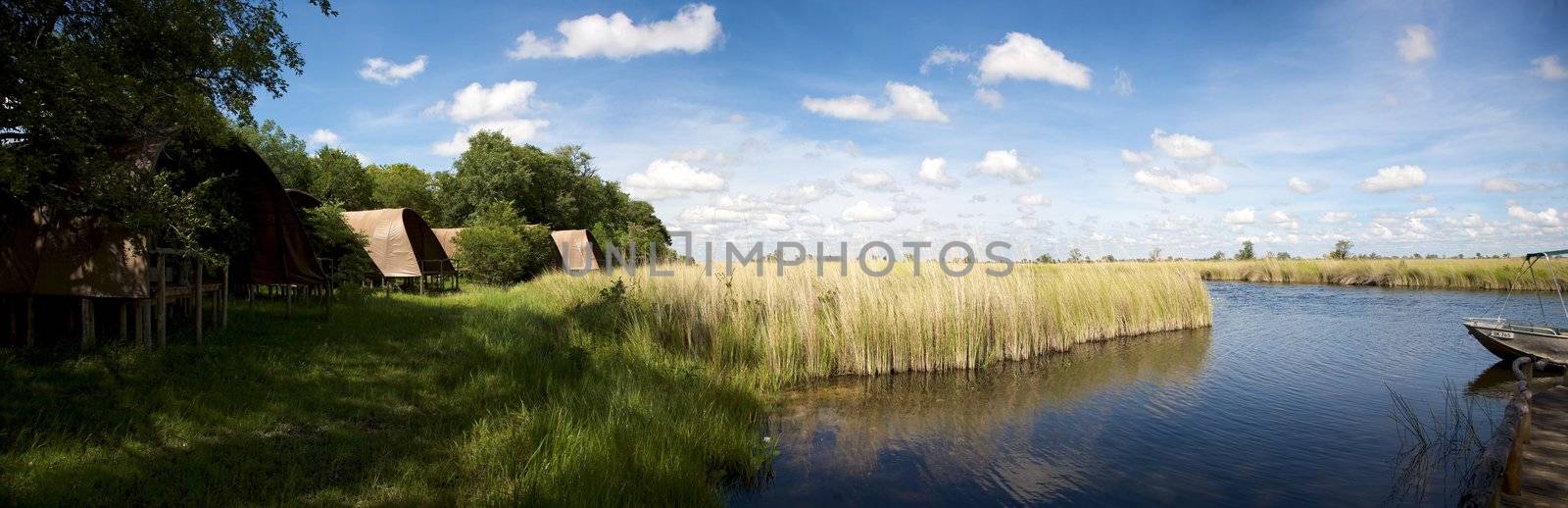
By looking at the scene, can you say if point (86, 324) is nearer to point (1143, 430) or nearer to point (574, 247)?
point (1143, 430)

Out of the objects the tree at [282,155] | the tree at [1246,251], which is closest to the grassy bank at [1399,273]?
the tree at [1246,251]

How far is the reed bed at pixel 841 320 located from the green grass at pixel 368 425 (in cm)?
104

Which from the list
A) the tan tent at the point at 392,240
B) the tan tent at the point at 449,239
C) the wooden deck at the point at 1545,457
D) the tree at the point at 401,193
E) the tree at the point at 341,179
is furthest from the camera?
the tree at the point at 401,193

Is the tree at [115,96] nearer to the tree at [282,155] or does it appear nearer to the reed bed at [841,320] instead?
the reed bed at [841,320]

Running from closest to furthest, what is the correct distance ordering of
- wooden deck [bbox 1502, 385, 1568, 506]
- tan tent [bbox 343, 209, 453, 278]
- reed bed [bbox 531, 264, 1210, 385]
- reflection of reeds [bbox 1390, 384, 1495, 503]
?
wooden deck [bbox 1502, 385, 1568, 506] → reflection of reeds [bbox 1390, 384, 1495, 503] → reed bed [bbox 531, 264, 1210, 385] → tan tent [bbox 343, 209, 453, 278]

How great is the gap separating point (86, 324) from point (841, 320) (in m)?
7.92

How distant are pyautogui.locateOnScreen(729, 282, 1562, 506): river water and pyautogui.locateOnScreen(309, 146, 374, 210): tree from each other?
34935mm

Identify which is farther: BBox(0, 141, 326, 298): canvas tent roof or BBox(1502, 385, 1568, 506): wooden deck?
BBox(0, 141, 326, 298): canvas tent roof

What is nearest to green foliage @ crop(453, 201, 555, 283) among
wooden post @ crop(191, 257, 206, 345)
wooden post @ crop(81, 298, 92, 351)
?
wooden post @ crop(191, 257, 206, 345)

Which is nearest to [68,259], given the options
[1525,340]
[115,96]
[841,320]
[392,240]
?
[115,96]

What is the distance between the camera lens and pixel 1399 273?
28922 millimetres

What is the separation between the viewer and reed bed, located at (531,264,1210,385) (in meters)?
8.64

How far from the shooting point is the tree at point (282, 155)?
→ 102ft

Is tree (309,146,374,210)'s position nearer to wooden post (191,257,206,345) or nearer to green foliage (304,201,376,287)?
green foliage (304,201,376,287)
